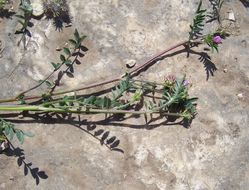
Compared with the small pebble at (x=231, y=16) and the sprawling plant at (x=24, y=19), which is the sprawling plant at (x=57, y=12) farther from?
the small pebble at (x=231, y=16)

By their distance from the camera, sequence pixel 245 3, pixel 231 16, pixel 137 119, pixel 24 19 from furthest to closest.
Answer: pixel 245 3 < pixel 231 16 < pixel 24 19 < pixel 137 119

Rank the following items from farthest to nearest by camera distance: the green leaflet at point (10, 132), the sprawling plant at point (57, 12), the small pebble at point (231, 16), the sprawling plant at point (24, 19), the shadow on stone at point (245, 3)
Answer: the shadow on stone at point (245, 3), the small pebble at point (231, 16), the sprawling plant at point (57, 12), the sprawling plant at point (24, 19), the green leaflet at point (10, 132)

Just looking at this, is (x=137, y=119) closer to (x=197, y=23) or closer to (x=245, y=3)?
(x=197, y=23)

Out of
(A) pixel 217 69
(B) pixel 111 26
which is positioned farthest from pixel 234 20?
(B) pixel 111 26

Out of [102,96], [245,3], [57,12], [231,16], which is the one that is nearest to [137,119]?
[102,96]

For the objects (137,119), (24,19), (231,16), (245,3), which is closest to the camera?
(137,119)

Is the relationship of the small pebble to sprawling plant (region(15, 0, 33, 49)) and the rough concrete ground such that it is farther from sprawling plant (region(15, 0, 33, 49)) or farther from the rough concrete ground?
sprawling plant (region(15, 0, 33, 49))

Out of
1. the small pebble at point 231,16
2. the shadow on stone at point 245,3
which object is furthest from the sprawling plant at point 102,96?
the shadow on stone at point 245,3

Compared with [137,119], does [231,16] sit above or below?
above

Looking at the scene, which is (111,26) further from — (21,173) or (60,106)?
(21,173)
